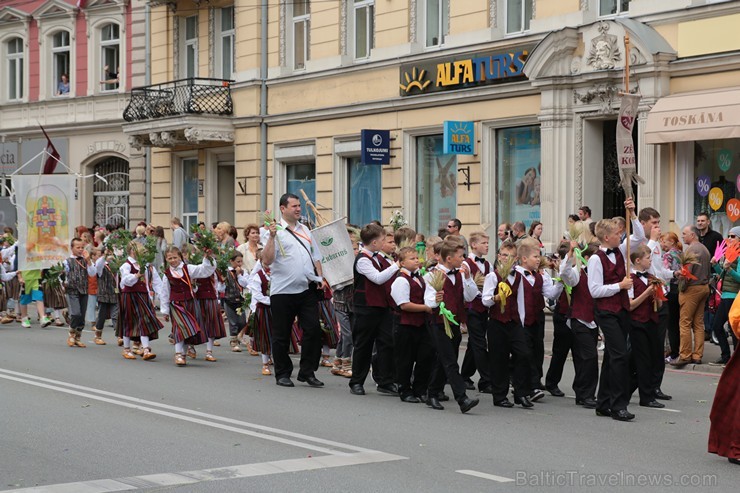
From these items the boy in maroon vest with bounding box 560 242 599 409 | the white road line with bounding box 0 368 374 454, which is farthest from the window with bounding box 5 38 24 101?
the boy in maroon vest with bounding box 560 242 599 409

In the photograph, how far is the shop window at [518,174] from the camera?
2209cm

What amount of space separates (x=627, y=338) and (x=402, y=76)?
43.5ft

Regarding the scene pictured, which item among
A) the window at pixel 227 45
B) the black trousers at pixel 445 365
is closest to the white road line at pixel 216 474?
the black trousers at pixel 445 365

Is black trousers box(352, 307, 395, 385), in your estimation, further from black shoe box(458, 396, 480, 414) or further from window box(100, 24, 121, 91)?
window box(100, 24, 121, 91)

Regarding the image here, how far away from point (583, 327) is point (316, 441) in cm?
314

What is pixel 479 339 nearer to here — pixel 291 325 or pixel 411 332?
pixel 411 332

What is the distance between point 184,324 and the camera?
15.1m

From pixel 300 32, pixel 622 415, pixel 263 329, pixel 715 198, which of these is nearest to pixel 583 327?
pixel 622 415

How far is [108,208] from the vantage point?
1355 inches

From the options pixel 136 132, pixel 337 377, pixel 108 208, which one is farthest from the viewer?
pixel 108 208

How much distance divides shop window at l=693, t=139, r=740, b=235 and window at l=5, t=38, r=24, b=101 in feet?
77.5

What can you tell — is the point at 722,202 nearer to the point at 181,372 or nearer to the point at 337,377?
the point at 337,377

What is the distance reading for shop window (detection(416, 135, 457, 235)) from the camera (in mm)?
24000

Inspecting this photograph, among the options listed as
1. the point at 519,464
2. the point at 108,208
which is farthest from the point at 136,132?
the point at 519,464
